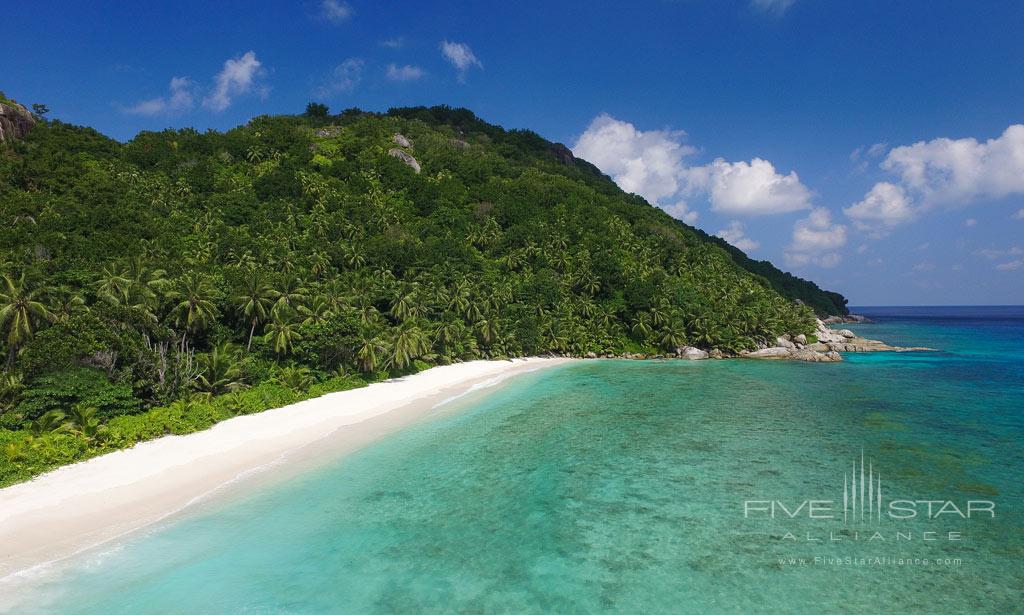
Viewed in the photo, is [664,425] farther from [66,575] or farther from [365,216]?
[365,216]

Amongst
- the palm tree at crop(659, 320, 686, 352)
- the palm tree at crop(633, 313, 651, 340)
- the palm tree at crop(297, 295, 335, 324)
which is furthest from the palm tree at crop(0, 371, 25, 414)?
the palm tree at crop(659, 320, 686, 352)

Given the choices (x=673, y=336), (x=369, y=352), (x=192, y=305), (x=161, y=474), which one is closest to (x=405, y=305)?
(x=369, y=352)

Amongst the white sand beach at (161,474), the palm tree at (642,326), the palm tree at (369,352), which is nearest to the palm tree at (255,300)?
the palm tree at (369,352)

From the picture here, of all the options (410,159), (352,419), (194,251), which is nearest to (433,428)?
(352,419)

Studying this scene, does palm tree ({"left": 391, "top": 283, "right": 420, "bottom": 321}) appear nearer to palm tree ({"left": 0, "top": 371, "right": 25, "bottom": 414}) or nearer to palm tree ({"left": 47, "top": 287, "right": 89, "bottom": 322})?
palm tree ({"left": 47, "top": 287, "right": 89, "bottom": 322})

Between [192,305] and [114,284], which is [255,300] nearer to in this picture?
[192,305]

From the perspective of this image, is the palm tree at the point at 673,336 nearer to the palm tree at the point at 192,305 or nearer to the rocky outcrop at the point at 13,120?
the palm tree at the point at 192,305
